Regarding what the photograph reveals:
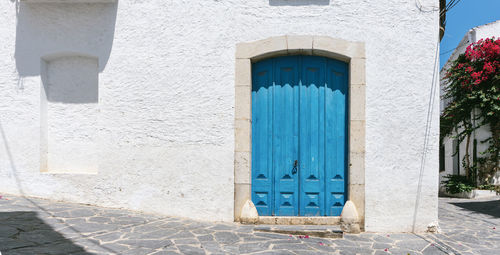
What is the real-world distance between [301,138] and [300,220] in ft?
3.89

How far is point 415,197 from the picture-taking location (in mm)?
4535

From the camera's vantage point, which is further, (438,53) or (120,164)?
(120,164)

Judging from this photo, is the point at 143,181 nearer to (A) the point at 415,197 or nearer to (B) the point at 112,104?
(B) the point at 112,104

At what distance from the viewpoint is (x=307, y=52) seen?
4.78 m

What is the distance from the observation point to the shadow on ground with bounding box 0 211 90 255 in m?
3.16

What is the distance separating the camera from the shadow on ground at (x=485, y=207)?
624 centimetres

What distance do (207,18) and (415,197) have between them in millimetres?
3977

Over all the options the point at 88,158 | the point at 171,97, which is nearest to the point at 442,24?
the point at 171,97

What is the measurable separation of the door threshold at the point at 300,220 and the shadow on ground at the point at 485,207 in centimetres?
356

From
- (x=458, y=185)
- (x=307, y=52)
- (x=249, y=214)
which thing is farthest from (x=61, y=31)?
(x=458, y=185)

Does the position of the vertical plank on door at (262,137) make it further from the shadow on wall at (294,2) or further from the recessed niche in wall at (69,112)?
the recessed niche in wall at (69,112)

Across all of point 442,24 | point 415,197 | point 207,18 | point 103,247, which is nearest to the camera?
point 103,247

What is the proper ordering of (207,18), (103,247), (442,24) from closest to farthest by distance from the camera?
(103,247)
(207,18)
(442,24)

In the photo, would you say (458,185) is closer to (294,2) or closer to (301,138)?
(301,138)
